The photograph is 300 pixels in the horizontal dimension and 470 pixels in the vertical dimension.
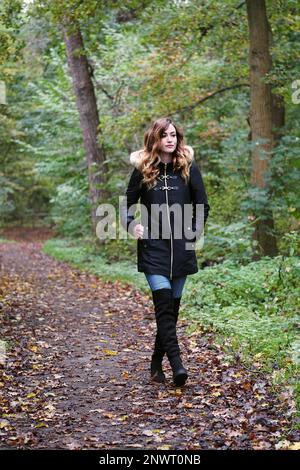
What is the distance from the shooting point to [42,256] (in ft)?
77.9

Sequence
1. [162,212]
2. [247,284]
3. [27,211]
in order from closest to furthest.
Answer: [162,212] < [247,284] < [27,211]

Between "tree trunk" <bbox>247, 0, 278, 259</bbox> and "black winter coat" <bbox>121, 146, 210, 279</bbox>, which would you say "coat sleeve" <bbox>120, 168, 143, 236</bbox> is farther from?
"tree trunk" <bbox>247, 0, 278, 259</bbox>

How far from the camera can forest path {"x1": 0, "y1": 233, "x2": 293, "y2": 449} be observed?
4.98 meters

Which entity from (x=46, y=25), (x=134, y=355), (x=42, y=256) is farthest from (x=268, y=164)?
(x=42, y=256)

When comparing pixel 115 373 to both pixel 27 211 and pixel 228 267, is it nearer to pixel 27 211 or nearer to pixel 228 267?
pixel 228 267

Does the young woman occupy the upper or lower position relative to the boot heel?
upper

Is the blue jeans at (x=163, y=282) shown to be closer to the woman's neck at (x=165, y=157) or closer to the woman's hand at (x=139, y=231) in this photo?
the woman's hand at (x=139, y=231)

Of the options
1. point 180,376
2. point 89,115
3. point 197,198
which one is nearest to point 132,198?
point 197,198

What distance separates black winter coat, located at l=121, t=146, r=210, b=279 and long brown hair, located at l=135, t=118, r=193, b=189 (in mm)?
54

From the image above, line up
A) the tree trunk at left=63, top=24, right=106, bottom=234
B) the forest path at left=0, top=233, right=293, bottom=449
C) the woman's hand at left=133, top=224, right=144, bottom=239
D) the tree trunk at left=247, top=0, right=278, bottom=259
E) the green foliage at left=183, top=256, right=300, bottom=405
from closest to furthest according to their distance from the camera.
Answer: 1. the forest path at left=0, top=233, right=293, bottom=449
2. the woman's hand at left=133, top=224, right=144, bottom=239
3. the green foliage at left=183, top=256, right=300, bottom=405
4. the tree trunk at left=247, top=0, right=278, bottom=259
5. the tree trunk at left=63, top=24, right=106, bottom=234

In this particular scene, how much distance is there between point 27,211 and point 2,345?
120 ft

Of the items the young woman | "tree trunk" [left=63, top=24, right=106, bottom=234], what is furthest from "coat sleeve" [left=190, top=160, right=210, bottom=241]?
"tree trunk" [left=63, top=24, right=106, bottom=234]

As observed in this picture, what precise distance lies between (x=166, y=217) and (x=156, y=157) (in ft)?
1.79

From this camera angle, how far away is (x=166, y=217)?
6.02 m
